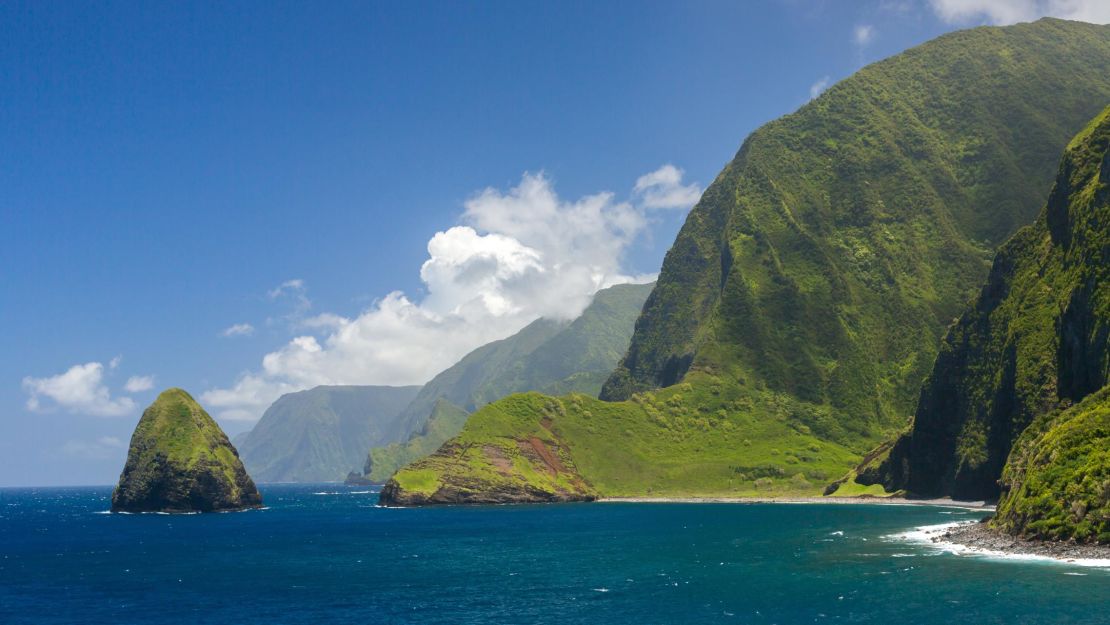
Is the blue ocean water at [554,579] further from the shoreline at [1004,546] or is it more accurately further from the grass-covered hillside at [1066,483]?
the grass-covered hillside at [1066,483]

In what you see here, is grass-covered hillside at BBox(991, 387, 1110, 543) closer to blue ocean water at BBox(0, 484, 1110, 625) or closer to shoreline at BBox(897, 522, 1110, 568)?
shoreline at BBox(897, 522, 1110, 568)

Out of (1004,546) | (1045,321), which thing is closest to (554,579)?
(1004,546)

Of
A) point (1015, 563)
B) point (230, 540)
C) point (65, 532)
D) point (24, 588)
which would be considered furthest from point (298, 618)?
point (65, 532)

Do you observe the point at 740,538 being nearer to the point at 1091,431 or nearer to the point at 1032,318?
the point at 1091,431

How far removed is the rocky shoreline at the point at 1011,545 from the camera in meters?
90.2

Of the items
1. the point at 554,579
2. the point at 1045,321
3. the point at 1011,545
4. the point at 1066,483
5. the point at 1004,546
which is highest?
the point at 1045,321

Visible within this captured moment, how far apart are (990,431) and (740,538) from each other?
254 feet

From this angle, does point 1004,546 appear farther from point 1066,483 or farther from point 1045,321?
point 1045,321

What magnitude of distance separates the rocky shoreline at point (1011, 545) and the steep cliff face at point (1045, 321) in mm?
31894

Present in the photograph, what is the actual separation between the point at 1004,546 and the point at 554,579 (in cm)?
5446

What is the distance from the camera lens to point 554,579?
97438 mm

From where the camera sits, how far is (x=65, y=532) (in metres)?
192

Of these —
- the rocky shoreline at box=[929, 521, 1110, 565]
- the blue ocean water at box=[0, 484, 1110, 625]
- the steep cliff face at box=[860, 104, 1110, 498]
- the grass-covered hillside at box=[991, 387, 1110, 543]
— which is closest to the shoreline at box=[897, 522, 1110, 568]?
the rocky shoreline at box=[929, 521, 1110, 565]

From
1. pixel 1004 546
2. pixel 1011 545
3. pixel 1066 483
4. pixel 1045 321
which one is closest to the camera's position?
pixel 1066 483
